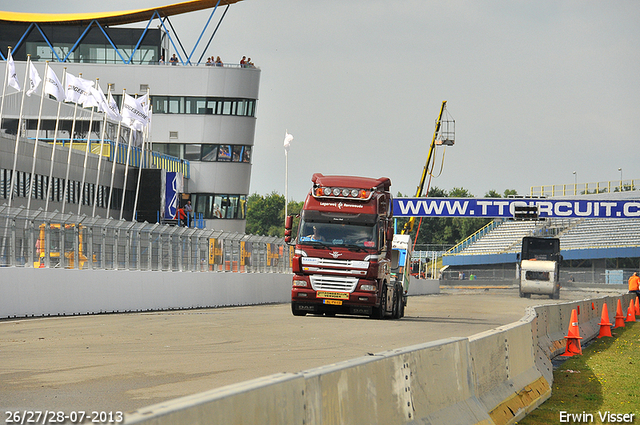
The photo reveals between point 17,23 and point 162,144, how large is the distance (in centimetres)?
1438

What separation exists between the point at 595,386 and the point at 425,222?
141 metres

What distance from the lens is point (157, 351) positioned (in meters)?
13.4

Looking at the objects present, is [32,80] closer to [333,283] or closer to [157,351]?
[333,283]

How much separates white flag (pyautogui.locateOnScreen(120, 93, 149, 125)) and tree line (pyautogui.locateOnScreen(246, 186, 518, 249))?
8276 centimetres

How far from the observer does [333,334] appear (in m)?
17.7

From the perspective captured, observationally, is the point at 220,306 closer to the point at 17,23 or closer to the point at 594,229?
the point at 17,23

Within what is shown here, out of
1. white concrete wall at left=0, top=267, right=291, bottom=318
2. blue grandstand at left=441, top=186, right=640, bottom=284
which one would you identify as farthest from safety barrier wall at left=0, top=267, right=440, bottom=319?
blue grandstand at left=441, top=186, right=640, bottom=284

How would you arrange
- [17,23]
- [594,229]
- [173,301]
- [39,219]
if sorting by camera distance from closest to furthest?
1. [39,219]
2. [173,301]
3. [17,23]
4. [594,229]

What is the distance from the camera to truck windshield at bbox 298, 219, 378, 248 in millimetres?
22688

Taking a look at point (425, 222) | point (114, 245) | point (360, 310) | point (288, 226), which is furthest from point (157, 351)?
point (425, 222)

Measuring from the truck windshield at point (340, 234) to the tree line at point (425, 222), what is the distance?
4243 inches

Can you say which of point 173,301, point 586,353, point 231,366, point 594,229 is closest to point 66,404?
point 231,366

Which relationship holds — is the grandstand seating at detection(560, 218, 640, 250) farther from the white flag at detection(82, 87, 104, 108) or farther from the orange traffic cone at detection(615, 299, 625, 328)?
the orange traffic cone at detection(615, 299, 625, 328)

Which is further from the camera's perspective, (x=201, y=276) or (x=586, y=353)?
(x=201, y=276)
